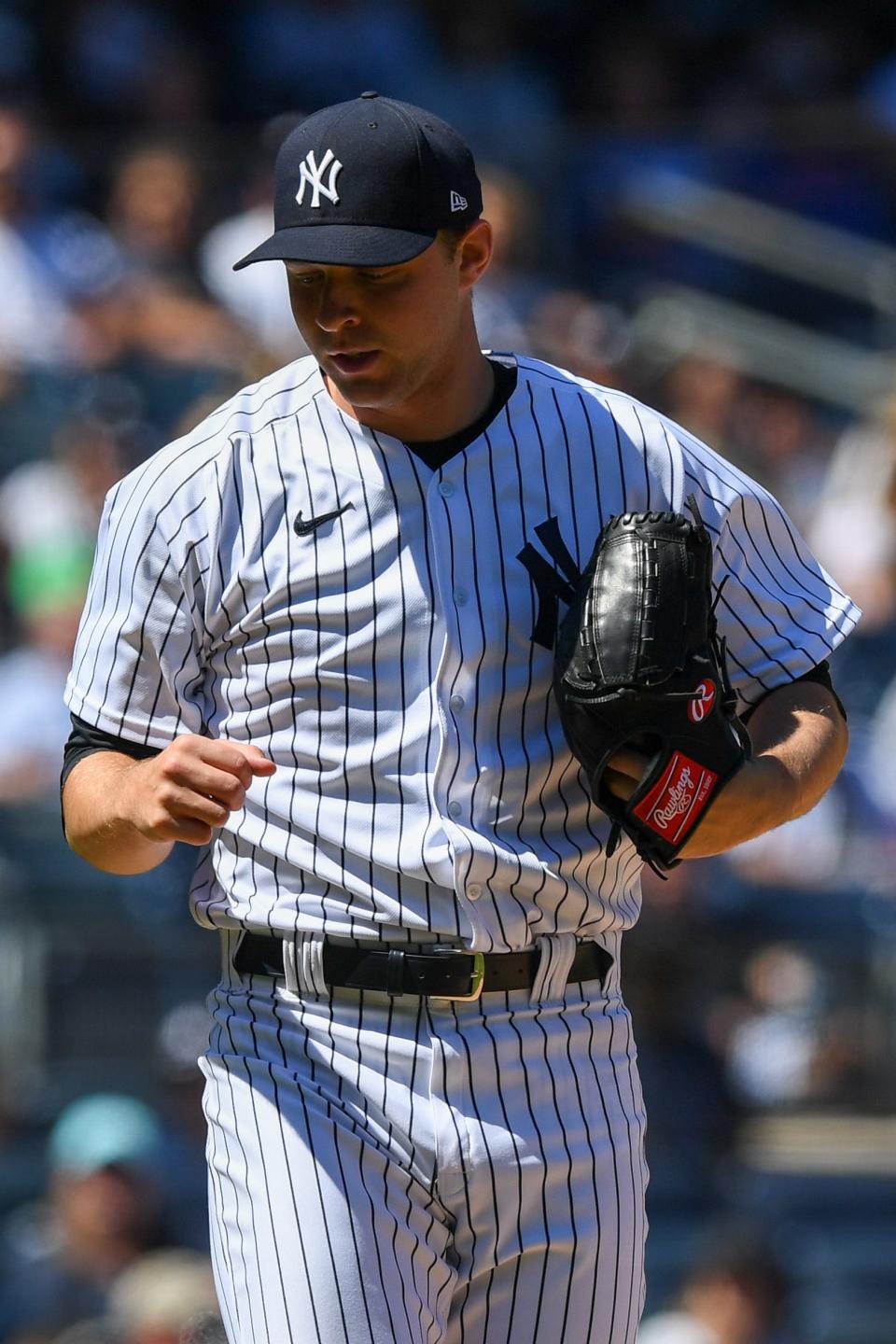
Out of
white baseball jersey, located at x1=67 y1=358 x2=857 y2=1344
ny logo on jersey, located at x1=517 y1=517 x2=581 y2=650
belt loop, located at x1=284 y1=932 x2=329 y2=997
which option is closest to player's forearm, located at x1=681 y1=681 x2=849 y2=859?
white baseball jersey, located at x1=67 y1=358 x2=857 y2=1344

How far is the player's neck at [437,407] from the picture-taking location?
2113mm

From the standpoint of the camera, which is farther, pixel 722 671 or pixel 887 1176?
pixel 887 1176

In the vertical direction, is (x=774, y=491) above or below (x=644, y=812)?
above

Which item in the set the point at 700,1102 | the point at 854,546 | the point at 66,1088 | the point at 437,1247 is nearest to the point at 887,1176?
the point at 700,1102

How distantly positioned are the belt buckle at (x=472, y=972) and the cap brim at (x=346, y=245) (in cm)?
72

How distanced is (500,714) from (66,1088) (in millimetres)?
2940

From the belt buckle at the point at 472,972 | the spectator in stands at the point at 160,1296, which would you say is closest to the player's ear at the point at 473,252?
the belt buckle at the point at 472,972

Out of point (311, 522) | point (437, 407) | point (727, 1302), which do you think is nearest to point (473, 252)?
point (437, 407)

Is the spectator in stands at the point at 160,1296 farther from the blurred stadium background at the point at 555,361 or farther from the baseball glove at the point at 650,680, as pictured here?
the baseball glove at the point at 650,680

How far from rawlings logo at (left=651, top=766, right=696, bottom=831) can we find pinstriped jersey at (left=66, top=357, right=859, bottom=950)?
0.47ft

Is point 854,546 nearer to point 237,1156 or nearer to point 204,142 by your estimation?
point 204,142

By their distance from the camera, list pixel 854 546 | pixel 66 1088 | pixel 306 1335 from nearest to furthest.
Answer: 1. pixel 306 1335
2. pixel 66 1088
3. pixel 854 546

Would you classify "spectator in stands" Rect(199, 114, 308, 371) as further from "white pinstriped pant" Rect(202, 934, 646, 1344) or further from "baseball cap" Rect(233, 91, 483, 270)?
"white pinstriped pant" Rect(202, 934, 646, 1344)

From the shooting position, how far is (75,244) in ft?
17.6
